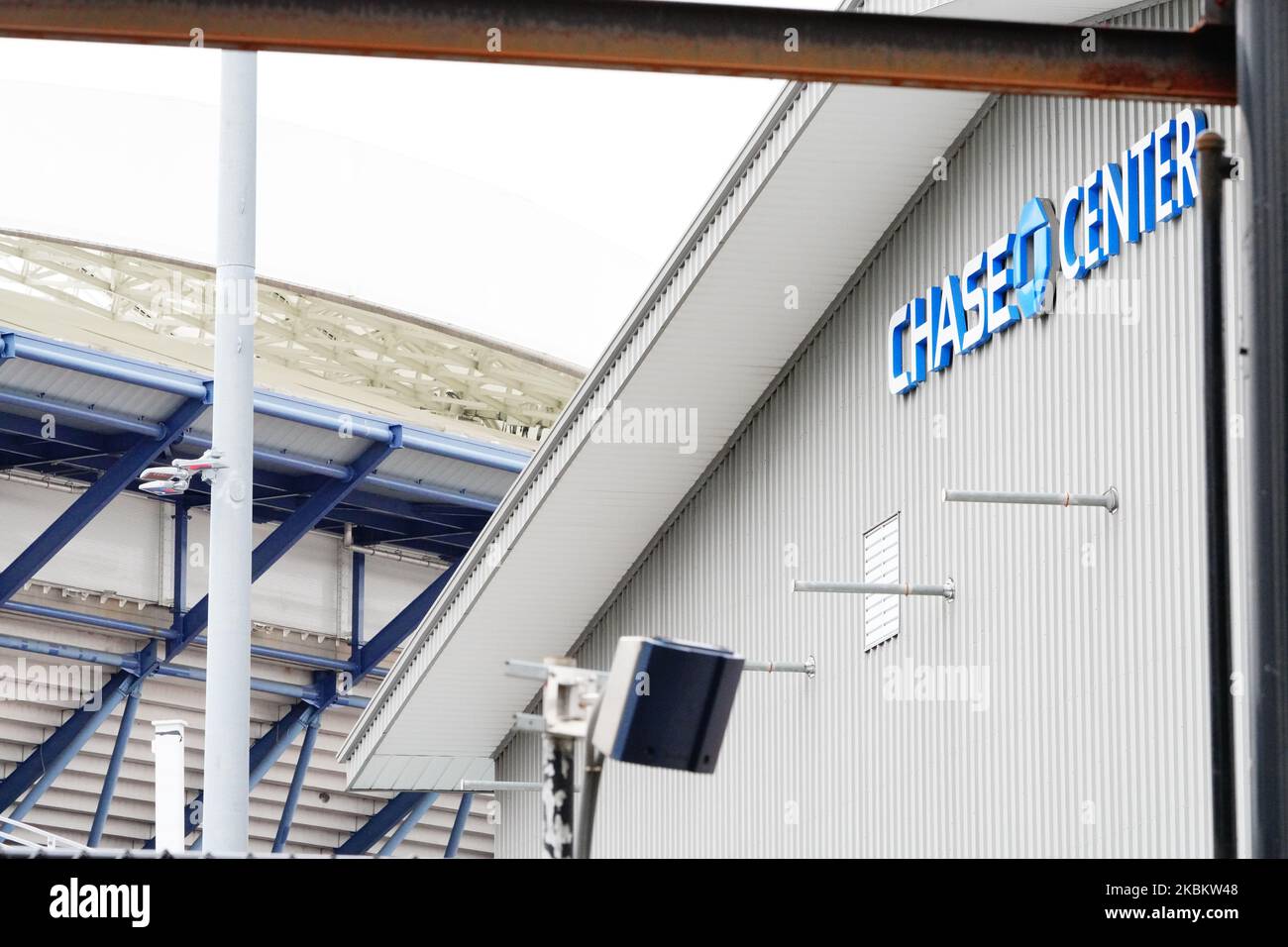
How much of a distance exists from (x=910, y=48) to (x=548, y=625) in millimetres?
14636

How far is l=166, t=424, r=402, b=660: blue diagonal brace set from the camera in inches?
1230

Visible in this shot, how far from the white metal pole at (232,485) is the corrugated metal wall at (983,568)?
4892mm

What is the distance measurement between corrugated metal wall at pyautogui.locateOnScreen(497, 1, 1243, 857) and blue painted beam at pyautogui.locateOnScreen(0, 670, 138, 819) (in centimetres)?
1258

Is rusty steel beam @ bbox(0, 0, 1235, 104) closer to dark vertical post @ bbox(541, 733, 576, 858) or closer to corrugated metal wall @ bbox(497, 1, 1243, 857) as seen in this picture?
dark vertical post @ bbox(541, 733, 576, 858)

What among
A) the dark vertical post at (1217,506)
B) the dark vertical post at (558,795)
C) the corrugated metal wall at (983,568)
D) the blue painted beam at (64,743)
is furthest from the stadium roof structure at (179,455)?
the dark vertical post at (558,795)

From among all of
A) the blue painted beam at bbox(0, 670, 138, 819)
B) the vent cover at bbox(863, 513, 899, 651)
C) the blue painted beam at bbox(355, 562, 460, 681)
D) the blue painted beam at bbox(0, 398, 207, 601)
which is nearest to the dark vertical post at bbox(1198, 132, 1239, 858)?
the vent cover at bbox(863, 513, 899, 651)

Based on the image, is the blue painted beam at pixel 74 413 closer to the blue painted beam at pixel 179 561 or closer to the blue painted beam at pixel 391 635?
the blue painted beam at pixel 179 561

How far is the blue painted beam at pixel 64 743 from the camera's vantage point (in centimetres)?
3058

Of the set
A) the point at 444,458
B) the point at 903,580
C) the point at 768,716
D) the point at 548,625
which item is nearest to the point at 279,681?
the point at 444,458

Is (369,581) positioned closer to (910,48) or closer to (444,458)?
(444,458)

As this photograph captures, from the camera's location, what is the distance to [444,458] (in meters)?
32.8

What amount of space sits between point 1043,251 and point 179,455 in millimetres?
19086

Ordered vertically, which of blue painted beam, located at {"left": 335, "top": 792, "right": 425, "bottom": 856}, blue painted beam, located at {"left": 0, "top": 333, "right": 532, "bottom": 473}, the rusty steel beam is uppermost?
blue painted beam, located at {"left": 0, "top": 333, "right": 532, "bottom": 473}
